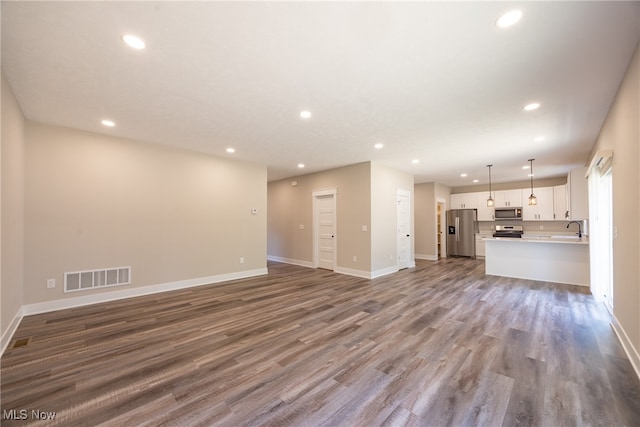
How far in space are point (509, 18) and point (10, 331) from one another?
18.6ft

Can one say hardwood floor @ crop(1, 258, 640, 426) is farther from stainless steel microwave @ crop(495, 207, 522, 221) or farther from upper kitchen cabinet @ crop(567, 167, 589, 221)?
stainless steel microwave @ crop(495, 207, 522, 221)

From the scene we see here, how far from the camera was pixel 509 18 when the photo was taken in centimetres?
181

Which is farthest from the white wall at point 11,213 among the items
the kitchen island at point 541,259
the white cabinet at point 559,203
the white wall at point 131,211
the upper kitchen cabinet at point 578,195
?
the white cabinet at point 559,203

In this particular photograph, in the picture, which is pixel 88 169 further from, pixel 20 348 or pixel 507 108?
pixel 507 108

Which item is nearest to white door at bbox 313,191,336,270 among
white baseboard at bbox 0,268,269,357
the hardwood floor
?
white baseboard at bbox 0,268,269,357

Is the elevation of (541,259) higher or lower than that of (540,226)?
lower

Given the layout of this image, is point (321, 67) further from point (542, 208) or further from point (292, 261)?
point (542, 208)

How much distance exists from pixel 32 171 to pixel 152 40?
10.9ft

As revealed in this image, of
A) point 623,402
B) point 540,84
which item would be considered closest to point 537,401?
point 623,402

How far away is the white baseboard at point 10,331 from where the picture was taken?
2.63m

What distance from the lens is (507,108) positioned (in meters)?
3.22

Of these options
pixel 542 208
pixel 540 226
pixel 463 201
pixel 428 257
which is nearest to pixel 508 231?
pixel 540 226

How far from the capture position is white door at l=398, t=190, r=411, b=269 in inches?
280

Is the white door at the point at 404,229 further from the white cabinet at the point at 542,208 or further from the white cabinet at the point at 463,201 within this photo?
the white cabinet at the point at 542,208
